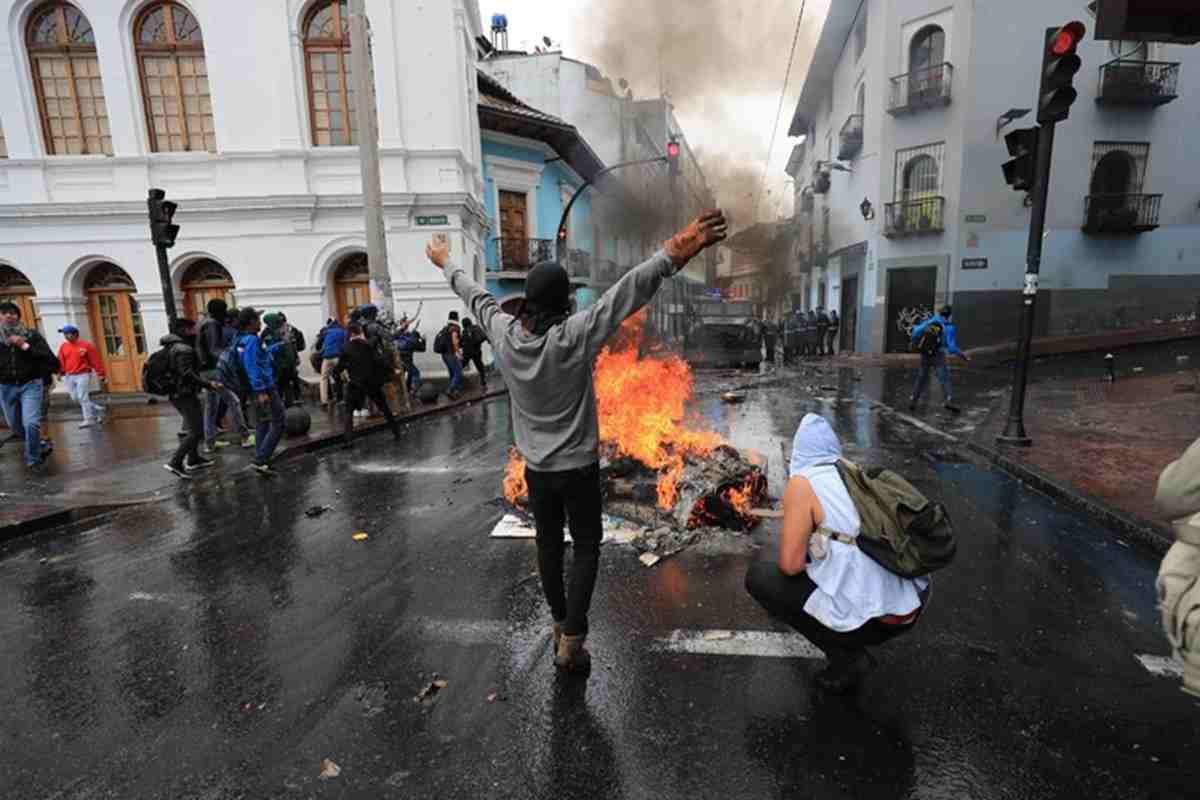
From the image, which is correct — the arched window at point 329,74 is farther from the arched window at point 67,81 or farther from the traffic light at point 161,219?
the traffic light at point 161,219

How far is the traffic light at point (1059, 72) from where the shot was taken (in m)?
6.73

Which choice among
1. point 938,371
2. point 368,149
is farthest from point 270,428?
point 938,371

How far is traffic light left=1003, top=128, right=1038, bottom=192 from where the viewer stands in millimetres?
7375

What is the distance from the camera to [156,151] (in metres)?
15.1

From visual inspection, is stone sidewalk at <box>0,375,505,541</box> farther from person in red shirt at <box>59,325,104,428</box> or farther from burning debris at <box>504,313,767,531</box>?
burning debris at <box>504,313,767,531</box>

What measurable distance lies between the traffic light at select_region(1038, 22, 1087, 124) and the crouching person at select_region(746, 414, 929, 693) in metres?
6.70

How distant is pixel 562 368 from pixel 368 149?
31.9 ft

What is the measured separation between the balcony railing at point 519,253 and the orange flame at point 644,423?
1326 centimetres

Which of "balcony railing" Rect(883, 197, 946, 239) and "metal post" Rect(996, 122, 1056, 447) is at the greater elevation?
"balcony railing" Rect(883, 197, 946, 239)

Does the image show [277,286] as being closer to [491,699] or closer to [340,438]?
[340,438]

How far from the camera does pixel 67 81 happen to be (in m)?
14.9

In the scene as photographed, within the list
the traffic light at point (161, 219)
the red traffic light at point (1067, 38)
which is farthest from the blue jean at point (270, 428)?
the red traffic light at point (1067, 38)

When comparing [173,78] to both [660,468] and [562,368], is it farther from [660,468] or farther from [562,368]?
[562,368]

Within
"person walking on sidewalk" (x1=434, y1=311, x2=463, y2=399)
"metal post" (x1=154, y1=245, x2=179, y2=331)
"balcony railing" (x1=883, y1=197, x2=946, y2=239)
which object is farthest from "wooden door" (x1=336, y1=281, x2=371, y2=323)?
"balcony railing" (x1=883, y1=197, x2=946, y2=239)
